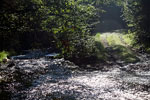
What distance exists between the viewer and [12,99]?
6.90 metres

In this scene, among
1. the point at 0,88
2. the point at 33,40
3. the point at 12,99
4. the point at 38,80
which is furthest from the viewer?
the point at 33,40

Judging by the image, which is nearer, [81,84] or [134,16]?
[81,84]

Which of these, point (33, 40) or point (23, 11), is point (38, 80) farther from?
point (33, 40)

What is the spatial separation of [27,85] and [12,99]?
2.06 m

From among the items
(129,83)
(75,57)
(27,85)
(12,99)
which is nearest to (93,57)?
(75,57)

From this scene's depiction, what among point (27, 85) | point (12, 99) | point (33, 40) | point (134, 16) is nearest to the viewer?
point (12, 99)

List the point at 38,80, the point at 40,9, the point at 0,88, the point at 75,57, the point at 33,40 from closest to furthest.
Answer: the point at 40,9 < the point at 0,88 < the point at 38,80 < the point at 75,57 < the point at 33,40

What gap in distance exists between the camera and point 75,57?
19.4 metres

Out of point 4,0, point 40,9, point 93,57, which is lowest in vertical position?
point 93,57

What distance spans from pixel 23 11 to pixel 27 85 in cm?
389

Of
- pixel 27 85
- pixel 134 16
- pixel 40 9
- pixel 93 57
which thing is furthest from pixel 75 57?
pixel 134 16

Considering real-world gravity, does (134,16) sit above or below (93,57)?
above

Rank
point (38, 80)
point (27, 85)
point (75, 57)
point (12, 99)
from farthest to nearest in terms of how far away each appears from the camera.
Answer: point (75, 57) < point (38, 80) < point (27, 85) < point (12, 99)

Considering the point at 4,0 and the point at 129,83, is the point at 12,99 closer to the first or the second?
the point at 4,0
